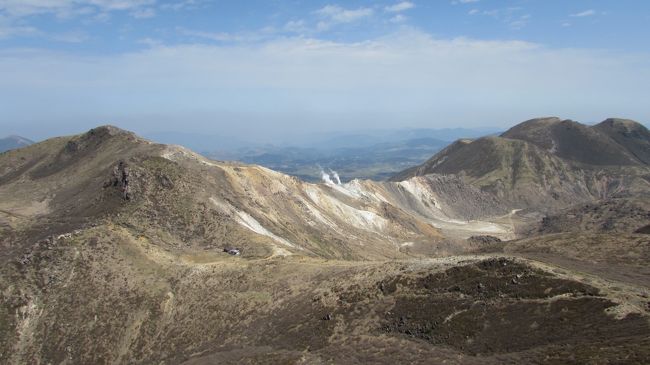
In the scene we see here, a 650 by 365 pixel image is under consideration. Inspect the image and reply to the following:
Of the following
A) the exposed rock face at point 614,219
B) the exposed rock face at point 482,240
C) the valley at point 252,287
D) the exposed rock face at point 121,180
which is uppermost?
the exposed rock face at point 121,180

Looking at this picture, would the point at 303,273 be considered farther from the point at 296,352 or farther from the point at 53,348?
the point at 53,348

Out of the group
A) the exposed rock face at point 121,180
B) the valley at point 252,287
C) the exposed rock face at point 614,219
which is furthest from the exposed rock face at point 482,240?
the exposed rock face at point 121,180

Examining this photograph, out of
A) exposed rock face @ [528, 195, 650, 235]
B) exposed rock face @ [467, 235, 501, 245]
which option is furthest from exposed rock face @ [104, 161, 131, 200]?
exposed rock face @ [528, 195, 650, 235]

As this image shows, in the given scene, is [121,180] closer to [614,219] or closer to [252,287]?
[252,287]

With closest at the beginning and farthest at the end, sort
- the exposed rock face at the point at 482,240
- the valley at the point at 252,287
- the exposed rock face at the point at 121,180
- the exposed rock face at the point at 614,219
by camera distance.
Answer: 1. the valley at the point at 252,287
2. the exposed rock face at the point at 121,180
3. the exposed rock face at the point at 614,219
4. the exposed rock face at the point at 482,240

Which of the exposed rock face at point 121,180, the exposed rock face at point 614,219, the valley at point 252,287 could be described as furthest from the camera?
the exposed rock face at point 614,219

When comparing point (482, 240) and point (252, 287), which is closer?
point (252, 287)

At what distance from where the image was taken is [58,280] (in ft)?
288

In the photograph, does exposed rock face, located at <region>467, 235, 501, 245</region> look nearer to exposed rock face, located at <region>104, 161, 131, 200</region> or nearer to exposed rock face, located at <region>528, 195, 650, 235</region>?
exposed rock face, located at <region>528, 195, 650, 235</region>

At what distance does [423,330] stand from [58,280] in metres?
65.1

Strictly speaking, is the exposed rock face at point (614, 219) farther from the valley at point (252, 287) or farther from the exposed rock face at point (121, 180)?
the exposed rock face at point (121, 180)

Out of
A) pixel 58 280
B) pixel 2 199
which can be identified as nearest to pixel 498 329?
pixel 58 280

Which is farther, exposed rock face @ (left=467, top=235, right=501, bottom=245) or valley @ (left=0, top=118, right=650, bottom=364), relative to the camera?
exposed rock face @ (left=467, top=235, right=501, bottom=245)

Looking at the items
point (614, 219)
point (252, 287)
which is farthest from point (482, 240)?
point (252, 287)
